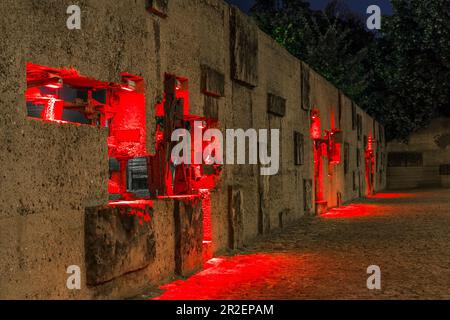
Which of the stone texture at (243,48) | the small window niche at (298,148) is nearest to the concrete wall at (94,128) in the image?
the stone texture at (243,48)

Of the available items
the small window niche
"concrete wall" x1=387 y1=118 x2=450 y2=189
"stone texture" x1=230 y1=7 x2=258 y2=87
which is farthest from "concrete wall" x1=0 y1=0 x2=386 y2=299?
"concrete wall" x1=387 y1=118 x2=450 y2=189

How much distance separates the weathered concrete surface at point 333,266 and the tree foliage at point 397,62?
55.9ft

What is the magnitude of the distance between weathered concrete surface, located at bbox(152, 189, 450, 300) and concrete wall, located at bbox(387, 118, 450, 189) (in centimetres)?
A: 1819

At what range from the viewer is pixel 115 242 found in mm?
4242

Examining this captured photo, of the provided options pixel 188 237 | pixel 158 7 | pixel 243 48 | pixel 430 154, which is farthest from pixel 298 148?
pixel 430 154

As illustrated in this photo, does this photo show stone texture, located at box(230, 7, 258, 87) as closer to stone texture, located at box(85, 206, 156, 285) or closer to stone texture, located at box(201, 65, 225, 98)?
stone texture, located at box(201, 65, 225, 98)

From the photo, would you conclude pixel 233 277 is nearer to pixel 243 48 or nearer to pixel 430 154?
pixel 243 48

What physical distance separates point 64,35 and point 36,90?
52 centimetres

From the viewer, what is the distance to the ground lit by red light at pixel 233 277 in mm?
4680

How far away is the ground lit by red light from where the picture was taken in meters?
4.68

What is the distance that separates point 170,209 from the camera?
5.42 metres

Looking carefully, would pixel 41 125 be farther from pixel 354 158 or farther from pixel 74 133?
pixel 354 158
